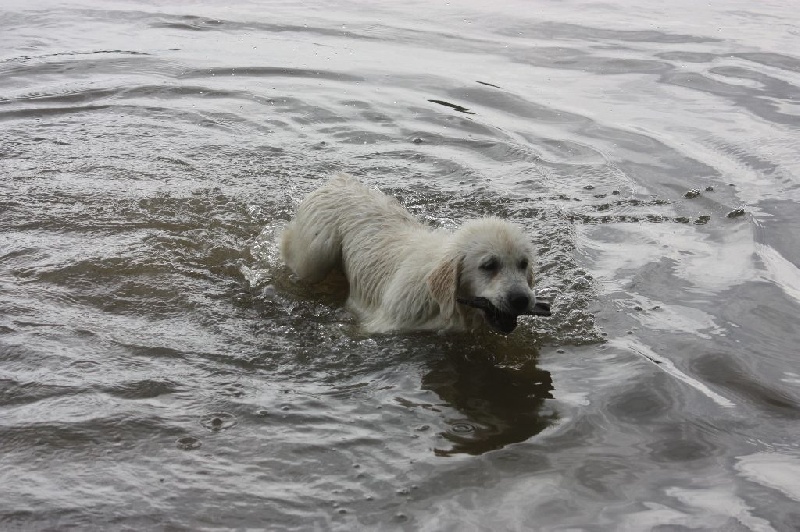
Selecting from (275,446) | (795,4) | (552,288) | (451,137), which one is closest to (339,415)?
(275,446)

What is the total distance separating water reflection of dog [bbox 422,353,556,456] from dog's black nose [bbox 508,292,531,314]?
1.65 ft

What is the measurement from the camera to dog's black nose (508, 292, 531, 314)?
238 inches

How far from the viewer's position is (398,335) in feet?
22.1

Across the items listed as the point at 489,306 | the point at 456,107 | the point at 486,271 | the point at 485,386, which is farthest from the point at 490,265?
the point at 456,107

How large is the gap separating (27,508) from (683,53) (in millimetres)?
13345

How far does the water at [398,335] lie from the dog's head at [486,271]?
1.29 feet

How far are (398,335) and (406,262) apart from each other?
2.03 feet

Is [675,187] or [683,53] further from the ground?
[683,53]

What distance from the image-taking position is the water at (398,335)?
4.77 metres

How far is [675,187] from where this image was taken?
31.4 feet

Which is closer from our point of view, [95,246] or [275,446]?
[275,446]

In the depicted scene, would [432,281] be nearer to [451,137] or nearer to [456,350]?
[456,350]

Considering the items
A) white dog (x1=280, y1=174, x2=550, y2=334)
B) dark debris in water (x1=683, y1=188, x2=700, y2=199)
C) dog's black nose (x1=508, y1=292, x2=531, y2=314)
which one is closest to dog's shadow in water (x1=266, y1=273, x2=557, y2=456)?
white dog (x1=280, y1=174, x2=550, y2=334)

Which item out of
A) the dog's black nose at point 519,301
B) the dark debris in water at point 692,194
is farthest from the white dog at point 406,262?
the dark debris in water at point 692,194
